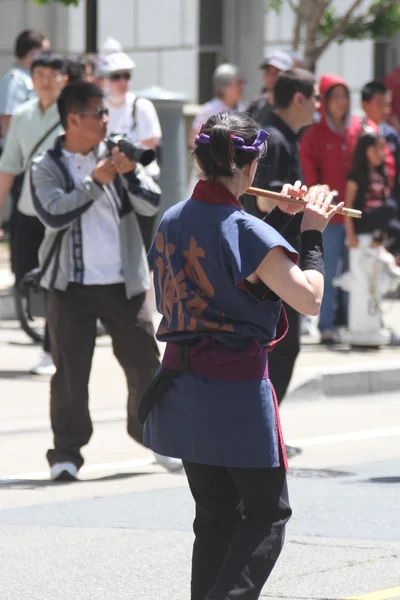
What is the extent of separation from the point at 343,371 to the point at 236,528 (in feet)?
20.5

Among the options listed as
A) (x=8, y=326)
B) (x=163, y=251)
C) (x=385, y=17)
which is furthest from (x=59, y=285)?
(x=385, y=17)

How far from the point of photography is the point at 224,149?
4281mm

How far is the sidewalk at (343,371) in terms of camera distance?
1029cm

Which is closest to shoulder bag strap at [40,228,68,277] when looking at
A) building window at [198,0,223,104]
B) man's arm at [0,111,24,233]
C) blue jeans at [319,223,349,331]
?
man's arm at [0,111,24,233]

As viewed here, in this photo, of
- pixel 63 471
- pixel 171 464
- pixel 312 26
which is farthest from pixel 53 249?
pixel 312 26

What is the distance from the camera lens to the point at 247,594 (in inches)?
165

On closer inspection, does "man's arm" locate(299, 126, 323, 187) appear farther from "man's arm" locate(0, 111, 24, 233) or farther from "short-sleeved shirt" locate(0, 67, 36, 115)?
"man's arm" locate(0, 111, 24, 233)

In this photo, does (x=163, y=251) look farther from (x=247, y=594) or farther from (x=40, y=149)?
(x=40, y=149)

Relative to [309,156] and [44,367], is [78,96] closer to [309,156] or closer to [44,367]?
[44,367]

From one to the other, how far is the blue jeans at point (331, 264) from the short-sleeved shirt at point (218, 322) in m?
7.93

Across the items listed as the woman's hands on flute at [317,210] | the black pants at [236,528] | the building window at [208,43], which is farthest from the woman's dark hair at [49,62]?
the building window at [208,43]

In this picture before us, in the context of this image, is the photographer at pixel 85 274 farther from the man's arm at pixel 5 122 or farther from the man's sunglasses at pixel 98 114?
the man's arm at pixel 5 122

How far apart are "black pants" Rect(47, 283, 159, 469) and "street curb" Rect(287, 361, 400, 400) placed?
9.45ft

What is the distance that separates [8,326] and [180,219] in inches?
354
